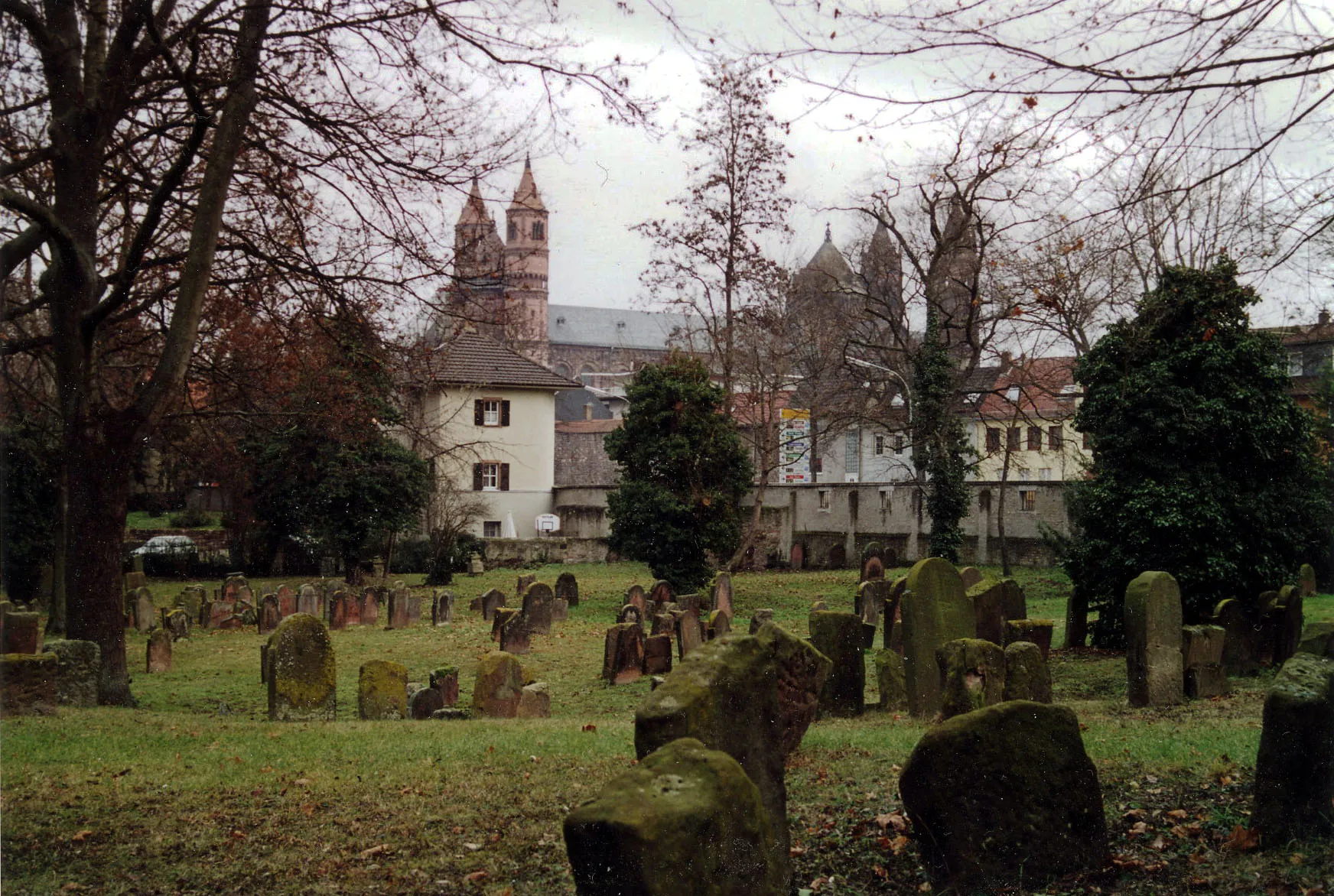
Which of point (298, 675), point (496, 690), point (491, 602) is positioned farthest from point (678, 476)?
point (298, 675)

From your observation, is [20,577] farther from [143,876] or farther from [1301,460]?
[1301,460]

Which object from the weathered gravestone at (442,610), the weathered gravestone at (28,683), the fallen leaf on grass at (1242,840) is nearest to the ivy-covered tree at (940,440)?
the weathered gravestone at (442,610)

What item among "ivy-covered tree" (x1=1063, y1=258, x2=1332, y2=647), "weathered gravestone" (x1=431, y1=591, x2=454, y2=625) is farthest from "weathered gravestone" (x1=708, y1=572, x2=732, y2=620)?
"ivy-covered tree" (x1=1063, y1=258, x2=1332, y2=647)

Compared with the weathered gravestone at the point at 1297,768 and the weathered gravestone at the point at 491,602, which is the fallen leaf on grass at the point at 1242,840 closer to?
the weathered gravestone at the point at 1297,768

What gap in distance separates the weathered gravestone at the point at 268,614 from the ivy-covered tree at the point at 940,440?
16025 millimetres

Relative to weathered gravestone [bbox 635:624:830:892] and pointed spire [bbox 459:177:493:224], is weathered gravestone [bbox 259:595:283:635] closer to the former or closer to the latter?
pointed spire [bbox 459:177:493:224]

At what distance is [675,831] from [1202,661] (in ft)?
30.1

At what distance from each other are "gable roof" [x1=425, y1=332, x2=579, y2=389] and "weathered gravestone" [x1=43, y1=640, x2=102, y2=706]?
22785mm

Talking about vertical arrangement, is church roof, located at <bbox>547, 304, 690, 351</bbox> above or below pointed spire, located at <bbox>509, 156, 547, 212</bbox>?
above

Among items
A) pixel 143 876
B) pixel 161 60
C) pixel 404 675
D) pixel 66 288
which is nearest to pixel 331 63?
pixel 161 60

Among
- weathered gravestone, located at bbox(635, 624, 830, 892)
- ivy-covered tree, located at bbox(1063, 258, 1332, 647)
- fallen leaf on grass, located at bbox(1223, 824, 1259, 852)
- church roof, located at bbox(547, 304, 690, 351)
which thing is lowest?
fallen leaf on grass, located at bbox(1223, 824, 1259, 852)

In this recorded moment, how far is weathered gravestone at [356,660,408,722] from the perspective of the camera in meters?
10.9

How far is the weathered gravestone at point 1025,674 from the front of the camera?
8812mm

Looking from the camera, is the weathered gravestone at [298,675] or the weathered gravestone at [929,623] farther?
the weathered gravestone at [298,675]
